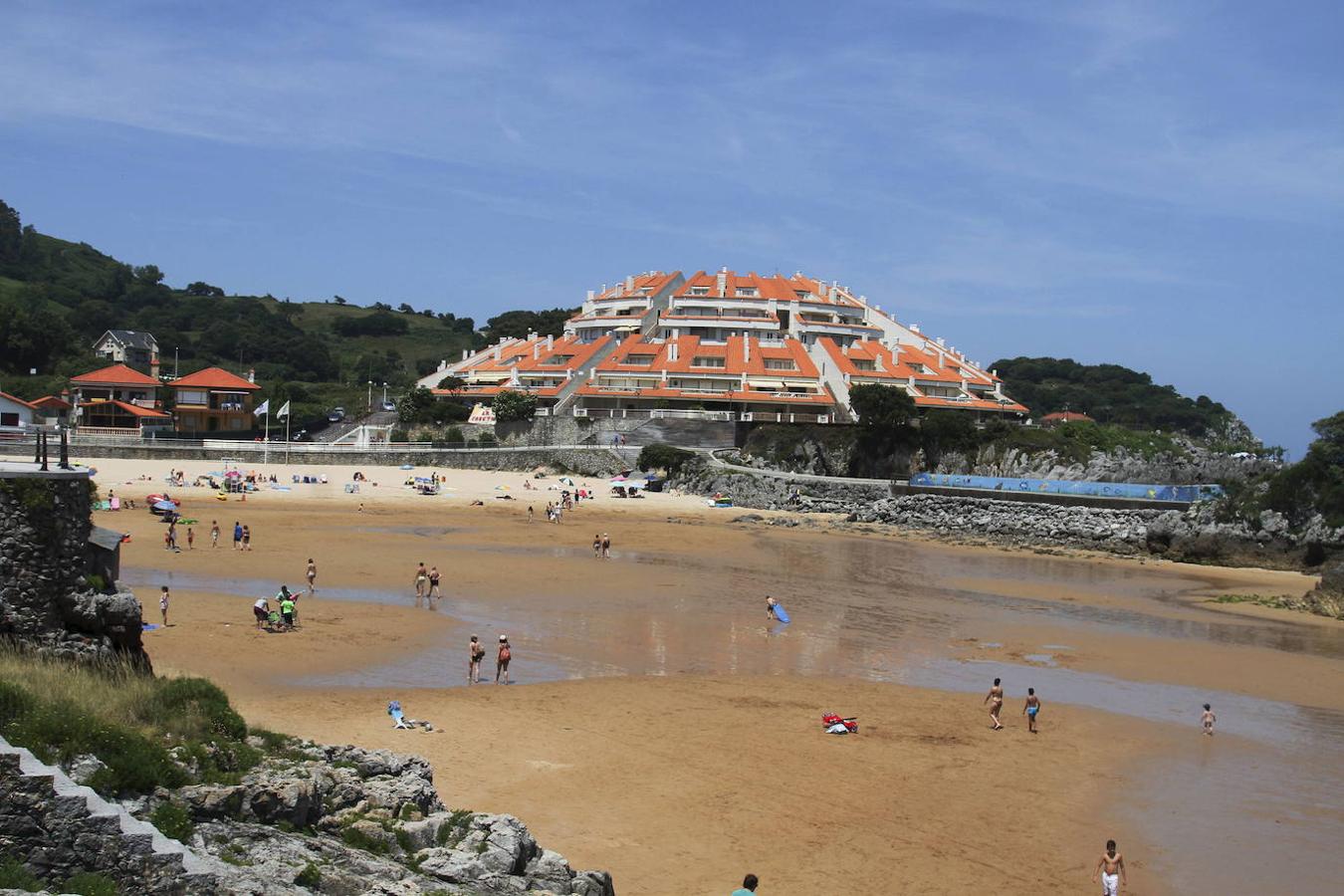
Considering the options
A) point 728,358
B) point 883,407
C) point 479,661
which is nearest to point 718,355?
point 728,358

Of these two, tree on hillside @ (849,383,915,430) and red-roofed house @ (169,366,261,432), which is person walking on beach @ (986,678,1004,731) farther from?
red-roofed house @ (169,366,261,432)

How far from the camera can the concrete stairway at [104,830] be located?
8031 millimetres

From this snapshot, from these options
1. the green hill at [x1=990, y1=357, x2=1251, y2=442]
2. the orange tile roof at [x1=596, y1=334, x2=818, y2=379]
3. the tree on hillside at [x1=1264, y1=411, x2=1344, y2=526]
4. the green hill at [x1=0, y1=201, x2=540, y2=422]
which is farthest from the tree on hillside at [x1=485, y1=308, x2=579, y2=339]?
the tree on hillside at [x1=1264, y1=411, x2=1344, y2=526]

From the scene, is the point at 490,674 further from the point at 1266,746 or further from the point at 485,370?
the point at 485,370

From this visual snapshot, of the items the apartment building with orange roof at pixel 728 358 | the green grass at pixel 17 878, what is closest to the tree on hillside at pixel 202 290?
the apartment building with orange roof at pixel 728 358

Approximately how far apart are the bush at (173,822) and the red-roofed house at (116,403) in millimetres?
58630

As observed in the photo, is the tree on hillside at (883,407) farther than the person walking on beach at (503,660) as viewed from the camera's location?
Yes

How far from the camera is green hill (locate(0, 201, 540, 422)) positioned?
9381cm

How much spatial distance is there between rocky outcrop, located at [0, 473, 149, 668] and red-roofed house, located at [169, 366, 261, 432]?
5832 centimetres

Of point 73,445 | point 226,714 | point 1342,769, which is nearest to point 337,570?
point 226,714

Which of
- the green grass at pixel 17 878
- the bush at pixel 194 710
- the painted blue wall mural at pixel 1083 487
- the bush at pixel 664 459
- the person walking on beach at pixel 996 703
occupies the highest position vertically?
the bush at pixel 664 459

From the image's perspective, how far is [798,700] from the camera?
21391mm

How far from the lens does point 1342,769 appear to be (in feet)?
62.5

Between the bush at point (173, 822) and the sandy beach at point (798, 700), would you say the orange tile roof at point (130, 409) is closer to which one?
the sandy beach at point (798, 700)
